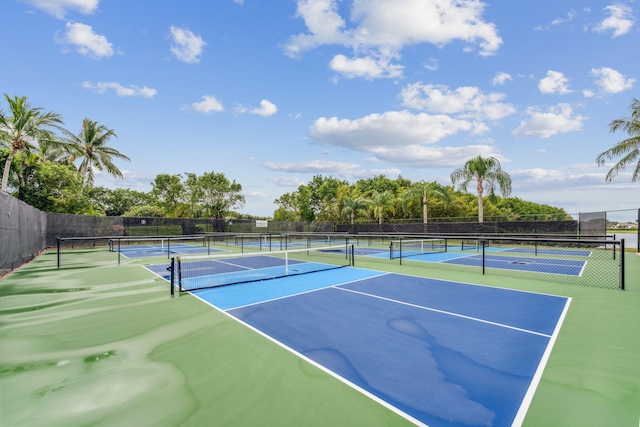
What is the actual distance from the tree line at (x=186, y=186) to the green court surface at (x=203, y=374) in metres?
20.7

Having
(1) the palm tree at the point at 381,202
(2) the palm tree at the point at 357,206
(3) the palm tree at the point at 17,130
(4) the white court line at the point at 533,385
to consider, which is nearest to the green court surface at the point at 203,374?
(4) the white court line at the point at 533,385

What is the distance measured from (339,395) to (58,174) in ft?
108

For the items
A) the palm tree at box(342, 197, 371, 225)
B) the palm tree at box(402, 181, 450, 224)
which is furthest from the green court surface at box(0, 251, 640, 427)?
the palm tree at box(342, 197, 371, 225)

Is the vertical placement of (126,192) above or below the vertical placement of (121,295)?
above

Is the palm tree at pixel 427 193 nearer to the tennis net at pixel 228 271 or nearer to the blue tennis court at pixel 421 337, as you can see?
the tennis net at pixel 228 271

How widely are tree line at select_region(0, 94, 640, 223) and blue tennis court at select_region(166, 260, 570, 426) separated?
20.2 m

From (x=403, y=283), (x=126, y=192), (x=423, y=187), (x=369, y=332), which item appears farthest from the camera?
(x=126, y=192)

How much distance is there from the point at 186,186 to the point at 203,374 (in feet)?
136

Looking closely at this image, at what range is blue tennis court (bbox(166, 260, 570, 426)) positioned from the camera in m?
3.21

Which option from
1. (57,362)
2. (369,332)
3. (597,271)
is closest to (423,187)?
(597,271)

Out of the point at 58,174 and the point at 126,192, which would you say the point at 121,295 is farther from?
the point at 126,192

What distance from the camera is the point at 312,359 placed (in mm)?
4098

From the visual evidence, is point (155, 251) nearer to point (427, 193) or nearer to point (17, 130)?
point (17, 130)

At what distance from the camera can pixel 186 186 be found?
4141 cm
